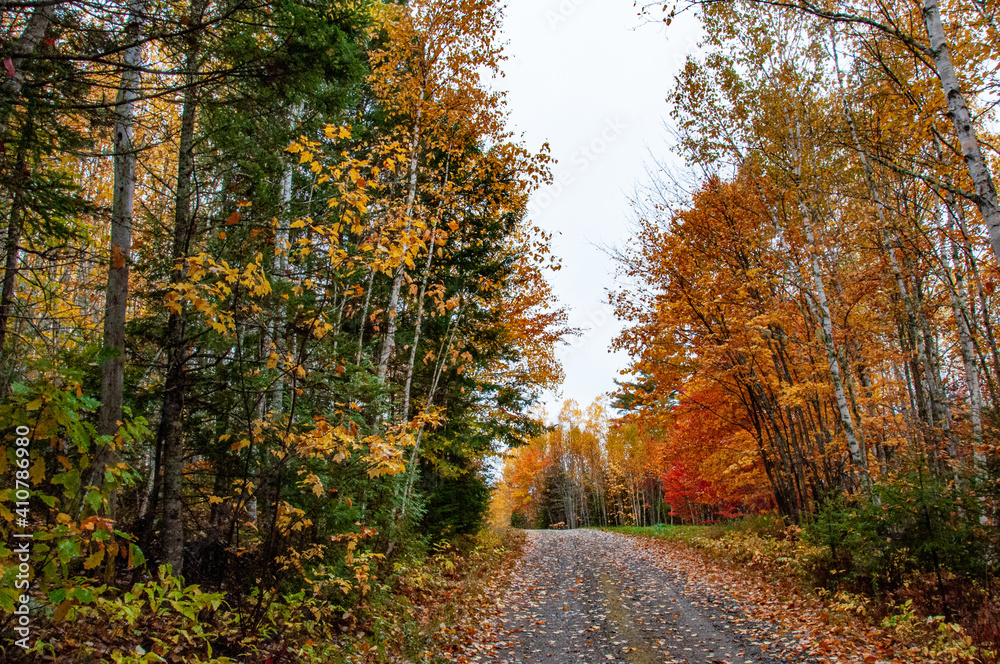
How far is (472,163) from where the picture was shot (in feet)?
33.5

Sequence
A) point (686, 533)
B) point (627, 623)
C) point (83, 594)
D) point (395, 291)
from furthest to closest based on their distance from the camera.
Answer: point (686, 533), point (395, 291), point (627, 623), point (83, 594)

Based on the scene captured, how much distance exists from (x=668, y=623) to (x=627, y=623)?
59 cm

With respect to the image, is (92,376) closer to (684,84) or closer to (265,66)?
(265,66)

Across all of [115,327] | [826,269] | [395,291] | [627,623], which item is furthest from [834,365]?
[115,327]

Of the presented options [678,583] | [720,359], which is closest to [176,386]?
[678,583]

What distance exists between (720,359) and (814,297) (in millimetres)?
2399

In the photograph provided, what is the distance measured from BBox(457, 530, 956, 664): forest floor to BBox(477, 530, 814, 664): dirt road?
14mm

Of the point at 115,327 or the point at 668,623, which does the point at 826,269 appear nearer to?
the point at 668,623

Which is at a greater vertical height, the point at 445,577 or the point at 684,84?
the point at 684,84

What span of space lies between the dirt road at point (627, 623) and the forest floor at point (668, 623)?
0.01 m

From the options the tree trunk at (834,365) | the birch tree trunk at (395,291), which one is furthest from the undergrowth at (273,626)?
the tree trunk at (834,365)

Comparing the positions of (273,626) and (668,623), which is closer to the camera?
(273,626)

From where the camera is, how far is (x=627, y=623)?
7.08 metres

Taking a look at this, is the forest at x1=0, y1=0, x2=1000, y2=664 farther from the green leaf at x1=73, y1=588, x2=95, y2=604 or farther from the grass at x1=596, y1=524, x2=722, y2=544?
the grass at x1=596, y1=524, x2=722, y2=544
